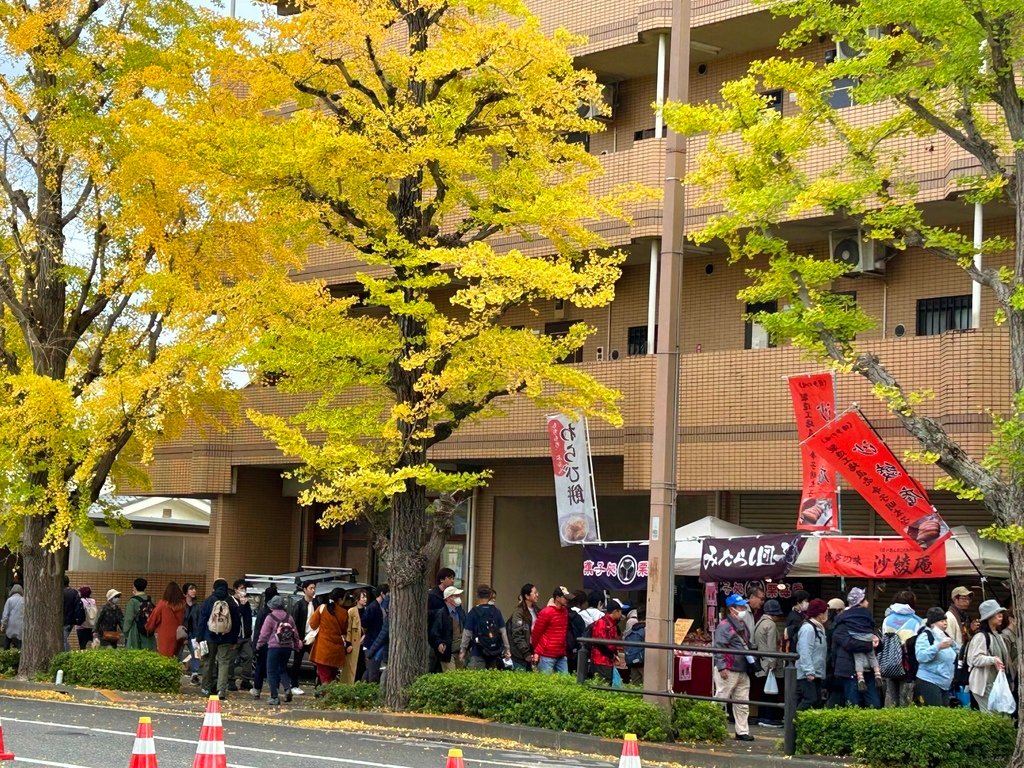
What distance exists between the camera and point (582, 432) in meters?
22.3

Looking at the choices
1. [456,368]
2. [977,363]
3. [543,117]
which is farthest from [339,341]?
[977,363]

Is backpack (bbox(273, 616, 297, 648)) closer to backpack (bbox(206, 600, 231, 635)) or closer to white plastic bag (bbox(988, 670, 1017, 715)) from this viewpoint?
backpack (bbox(206, 600, 231, 635))

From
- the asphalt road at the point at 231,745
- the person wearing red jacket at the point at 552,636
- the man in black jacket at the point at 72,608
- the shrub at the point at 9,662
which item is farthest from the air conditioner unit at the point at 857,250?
the man in black jacket at the point at 72,608

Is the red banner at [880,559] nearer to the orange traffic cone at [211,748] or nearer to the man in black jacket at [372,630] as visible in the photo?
the man in black jacket at [372,630]

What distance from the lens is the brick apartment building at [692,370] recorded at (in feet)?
68.5

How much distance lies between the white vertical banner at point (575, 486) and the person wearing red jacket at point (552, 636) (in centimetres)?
239

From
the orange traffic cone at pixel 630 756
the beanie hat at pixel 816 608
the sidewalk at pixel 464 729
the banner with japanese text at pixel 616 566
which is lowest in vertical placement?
the sidewalk at pixel 464 729

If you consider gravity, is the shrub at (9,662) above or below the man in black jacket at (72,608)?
below

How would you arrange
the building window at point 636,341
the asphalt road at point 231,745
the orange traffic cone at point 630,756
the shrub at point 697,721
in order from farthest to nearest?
the building window at point 636,341
the shrub at point 697,721
the asphalt road at point 231,745
the orange traffic cone at point 630,756

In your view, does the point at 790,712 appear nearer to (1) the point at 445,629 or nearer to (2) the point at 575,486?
(1) the point at 445,629

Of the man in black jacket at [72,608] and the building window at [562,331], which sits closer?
the man in black jacket at [72,608]

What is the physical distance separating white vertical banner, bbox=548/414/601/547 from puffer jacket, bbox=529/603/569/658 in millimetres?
2488

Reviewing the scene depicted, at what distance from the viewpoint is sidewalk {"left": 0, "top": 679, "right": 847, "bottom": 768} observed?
49.9 ft

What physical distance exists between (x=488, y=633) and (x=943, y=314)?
8.28m
